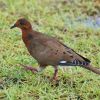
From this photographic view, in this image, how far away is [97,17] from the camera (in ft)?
28.1

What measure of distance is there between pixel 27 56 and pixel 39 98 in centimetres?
133

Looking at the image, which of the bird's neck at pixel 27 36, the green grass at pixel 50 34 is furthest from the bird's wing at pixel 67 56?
the green grass at pixel 50 34

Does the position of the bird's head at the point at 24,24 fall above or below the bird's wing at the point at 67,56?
above

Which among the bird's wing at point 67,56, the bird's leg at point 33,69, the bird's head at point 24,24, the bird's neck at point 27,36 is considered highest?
the bird's head at point 24,24

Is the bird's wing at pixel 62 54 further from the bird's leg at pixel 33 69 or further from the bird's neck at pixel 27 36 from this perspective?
the bird's leg at pixel 33 69

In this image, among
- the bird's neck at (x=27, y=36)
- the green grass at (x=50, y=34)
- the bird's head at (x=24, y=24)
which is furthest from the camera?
the bird's head at (x=24, y=24)

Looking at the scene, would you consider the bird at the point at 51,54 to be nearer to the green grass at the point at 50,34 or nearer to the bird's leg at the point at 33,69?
the bird's leg at the point at 33,69

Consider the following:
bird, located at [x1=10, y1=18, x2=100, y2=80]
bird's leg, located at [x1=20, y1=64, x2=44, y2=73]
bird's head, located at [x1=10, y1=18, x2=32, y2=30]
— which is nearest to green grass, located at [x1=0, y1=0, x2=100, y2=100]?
bird's leg, located at [x1=20, y1=64, x2=44, y2=73]

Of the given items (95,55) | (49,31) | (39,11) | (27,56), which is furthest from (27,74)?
(39,11)

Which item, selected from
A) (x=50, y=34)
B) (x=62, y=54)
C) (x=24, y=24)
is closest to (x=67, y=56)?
(x=62, y=54)

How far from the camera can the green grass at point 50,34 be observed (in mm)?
5474

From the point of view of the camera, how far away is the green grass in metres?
5.47

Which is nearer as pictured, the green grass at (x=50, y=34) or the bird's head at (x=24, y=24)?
the green grass at (x=50, y=34)

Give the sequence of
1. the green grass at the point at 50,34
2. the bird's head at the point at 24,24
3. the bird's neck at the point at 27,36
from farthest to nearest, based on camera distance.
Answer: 1. the bird's head at the point at 24,24
2. the bird's neck at the point at 27,36
3. the green grass at the point at 50,34
